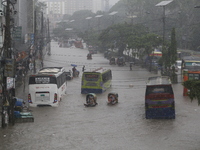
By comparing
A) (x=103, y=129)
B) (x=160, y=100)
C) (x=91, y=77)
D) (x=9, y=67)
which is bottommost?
(x=103, y=129)

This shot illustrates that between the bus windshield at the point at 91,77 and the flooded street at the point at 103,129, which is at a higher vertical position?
the bus windshield at the point at 91,77

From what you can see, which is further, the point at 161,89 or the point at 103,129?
the point at 161,89

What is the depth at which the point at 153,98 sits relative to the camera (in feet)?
69.7

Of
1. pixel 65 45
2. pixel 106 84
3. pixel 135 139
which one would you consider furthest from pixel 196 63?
pixel 65 45

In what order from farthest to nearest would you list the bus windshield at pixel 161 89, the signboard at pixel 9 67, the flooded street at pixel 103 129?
the bus windshield at pixel 161 89 → the signboard at pixel 9 67 → the flooded street at pixel 103 129

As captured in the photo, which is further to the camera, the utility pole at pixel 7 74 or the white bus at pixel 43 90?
the white bus at pixel 43 90

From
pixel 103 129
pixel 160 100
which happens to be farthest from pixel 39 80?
pixel 160 100

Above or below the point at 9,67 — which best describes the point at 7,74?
below

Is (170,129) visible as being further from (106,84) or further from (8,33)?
(106,84)

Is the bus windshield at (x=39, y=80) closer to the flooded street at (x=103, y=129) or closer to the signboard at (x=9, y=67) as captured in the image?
the flooded street at (x=103, y=129)

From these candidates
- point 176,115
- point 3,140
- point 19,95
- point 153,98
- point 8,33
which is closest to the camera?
point 3,140

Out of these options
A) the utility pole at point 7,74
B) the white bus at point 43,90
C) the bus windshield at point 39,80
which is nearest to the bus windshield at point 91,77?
the white bus at point 43,90

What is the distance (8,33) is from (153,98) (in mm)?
7725

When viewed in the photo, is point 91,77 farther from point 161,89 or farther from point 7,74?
point 7,74
